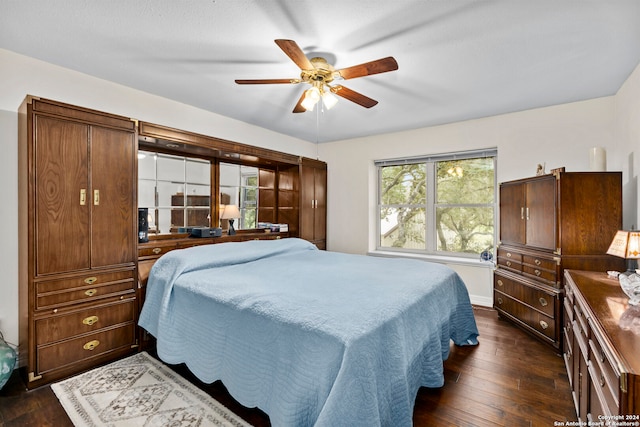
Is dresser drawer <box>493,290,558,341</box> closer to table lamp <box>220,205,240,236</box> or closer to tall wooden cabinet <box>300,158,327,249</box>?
tall wooden cabinet <box>300,158,327,249</box>

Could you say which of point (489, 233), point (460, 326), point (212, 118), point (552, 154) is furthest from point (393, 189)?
point (212, 118)

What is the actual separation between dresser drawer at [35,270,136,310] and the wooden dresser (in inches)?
125

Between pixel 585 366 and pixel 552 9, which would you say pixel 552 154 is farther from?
pixel 585 366

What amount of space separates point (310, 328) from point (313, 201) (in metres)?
3.51

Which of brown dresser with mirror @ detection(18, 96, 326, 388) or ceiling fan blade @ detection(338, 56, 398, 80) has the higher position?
ceiling fan blade @ detection(338, 56, 398, 80)

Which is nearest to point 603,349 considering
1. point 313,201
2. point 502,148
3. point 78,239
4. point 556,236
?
point 556,236

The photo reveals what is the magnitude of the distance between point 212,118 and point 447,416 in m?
3.76

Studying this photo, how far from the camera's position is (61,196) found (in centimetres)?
230

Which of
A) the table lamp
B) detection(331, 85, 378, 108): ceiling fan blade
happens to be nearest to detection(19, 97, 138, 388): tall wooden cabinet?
the table lamp

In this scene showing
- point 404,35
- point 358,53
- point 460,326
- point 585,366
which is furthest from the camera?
point 460,326

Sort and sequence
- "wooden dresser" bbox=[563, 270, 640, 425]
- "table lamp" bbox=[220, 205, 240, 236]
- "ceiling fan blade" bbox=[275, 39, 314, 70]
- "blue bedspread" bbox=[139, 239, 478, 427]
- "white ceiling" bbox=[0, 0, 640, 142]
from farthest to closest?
1. "table lamp" bbox=[220, 205, 240, 236]
2. "white ceiling" bbox=[0, 0, 640, 142]
3. "ceiling fan blade" bbox=[275, 39, 314, 70]
4. "blue bedspread" bbox=[139, 239, 478, 427]
5. "wooden dresser" bbox=[563, 270, 640, 425]

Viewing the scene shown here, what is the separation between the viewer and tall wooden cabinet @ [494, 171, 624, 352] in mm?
2594

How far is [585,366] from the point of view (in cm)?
153

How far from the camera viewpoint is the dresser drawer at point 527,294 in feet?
8.96
